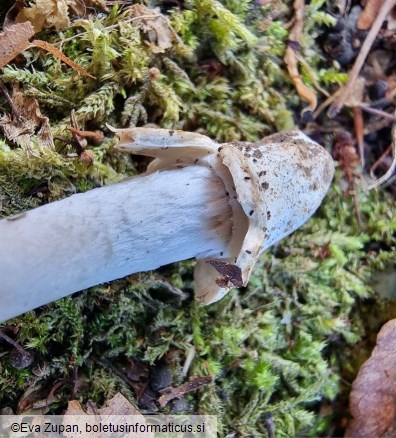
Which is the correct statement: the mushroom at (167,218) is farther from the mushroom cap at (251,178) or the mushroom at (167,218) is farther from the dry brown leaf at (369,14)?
the dry brown leaf at (369,14)

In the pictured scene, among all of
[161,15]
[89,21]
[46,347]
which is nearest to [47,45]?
[89,21]

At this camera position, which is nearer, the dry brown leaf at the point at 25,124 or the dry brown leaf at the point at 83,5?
the dry brown leaf at the point at 25,124

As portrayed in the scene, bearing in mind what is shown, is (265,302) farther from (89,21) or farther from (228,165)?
(89,21)

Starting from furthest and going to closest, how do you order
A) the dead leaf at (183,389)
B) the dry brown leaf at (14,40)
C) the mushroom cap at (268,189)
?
1. the dead leaf at (183,389)
2. the dry brown leaf at (14,40)
3. the mushroom cap at (268,189)

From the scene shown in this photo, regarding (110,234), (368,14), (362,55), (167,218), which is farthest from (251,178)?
(368,14)

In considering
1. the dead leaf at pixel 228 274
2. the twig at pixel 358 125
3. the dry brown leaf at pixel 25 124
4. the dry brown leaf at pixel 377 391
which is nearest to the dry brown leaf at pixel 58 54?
the dry brown leaf at pixel 25 124

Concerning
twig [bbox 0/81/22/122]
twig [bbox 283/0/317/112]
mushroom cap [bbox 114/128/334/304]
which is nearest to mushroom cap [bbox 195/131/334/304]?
mushroom cap [bbox 114/128/334/304]

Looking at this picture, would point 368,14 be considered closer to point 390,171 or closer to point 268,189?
point 390,171
